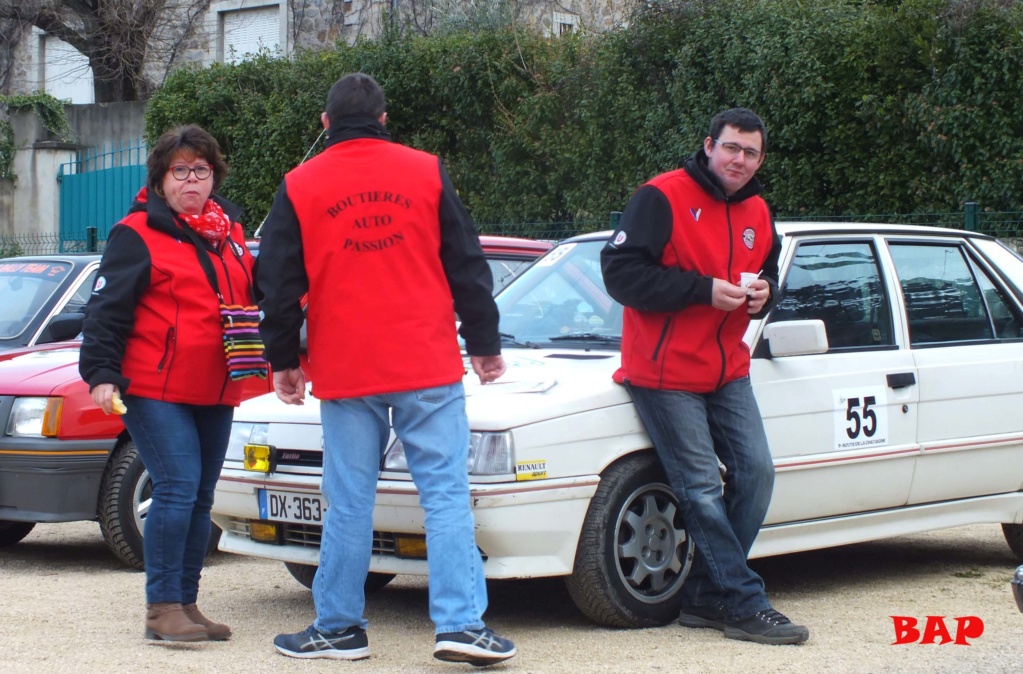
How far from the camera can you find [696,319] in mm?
5035

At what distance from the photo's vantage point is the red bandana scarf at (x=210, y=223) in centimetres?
497

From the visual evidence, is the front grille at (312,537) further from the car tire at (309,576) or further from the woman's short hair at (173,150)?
the woman's short hair at (173,150)

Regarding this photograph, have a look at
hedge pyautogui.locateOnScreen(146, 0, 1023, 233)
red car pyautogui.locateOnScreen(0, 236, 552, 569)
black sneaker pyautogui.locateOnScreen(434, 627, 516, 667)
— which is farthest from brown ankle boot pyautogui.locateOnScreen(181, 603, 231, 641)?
hedge pyautogui.locateOnScreen(146, 0, 1023, 233)

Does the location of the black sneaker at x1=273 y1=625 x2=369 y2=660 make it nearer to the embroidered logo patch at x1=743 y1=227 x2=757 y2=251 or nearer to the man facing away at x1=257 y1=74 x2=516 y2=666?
the man facing away at x1=257 y1=74 x2=516 y2=666

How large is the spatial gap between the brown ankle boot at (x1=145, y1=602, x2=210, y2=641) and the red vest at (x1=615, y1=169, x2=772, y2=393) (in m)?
1.75

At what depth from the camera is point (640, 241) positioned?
16.6 ft

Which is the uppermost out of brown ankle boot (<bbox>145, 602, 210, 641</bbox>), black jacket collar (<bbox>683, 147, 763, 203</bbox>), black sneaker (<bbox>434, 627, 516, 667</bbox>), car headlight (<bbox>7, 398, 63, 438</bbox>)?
black jacket collar (<bbox>683, 147, 763, 203</bbox>)

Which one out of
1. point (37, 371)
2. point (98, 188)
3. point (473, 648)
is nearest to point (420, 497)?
point (473, 648)

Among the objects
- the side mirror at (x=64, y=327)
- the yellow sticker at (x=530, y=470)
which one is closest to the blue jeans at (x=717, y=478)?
the yellow sticker at (x=530, y=470)

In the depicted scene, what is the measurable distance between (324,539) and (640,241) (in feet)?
5.04

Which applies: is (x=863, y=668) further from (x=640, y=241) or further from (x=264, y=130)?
(x=264, y=130)

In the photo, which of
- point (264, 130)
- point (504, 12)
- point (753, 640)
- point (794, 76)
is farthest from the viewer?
point (504, 12)

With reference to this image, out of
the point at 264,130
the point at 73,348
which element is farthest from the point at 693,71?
the point at 73,348

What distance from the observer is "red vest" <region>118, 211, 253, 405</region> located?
4.80 metres
